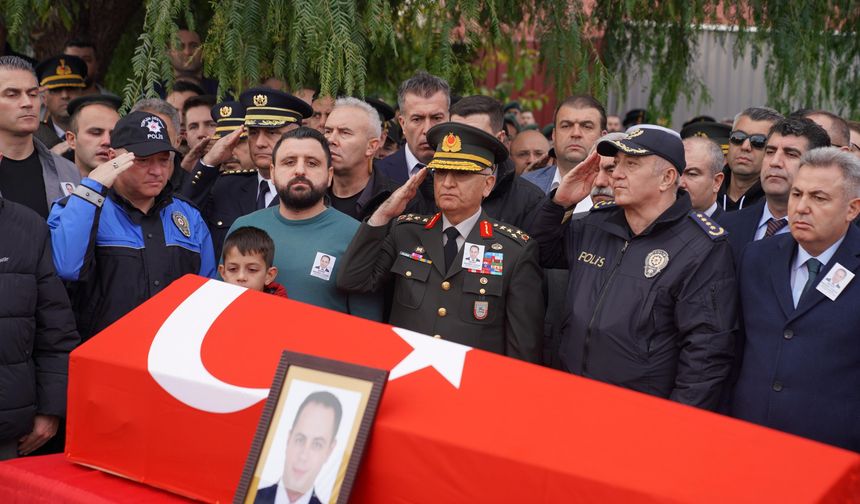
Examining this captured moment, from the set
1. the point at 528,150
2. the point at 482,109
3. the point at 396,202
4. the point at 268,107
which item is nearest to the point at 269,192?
the point at 268,107

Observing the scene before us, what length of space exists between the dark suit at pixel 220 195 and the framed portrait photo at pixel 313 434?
218 centimetres

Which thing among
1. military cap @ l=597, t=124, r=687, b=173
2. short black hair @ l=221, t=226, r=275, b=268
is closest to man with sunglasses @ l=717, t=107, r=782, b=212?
military cap @ l=597, t=124, r=687, b=173

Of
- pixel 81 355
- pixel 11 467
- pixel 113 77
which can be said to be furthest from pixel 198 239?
pixel 113 77

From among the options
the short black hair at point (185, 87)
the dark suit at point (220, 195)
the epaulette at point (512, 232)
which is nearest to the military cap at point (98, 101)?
the dark suit at point (220, 195)

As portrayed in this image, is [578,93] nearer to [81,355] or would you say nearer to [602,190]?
[602,190]

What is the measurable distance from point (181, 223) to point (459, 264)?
49.4 inches

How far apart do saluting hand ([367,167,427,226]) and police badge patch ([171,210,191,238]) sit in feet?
2.79

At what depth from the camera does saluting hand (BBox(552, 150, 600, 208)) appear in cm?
416

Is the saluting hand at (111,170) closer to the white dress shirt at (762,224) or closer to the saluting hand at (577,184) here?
the saluting hand at (577,184)

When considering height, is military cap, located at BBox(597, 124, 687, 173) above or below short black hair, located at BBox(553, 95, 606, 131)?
below

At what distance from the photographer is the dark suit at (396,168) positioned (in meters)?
5.60

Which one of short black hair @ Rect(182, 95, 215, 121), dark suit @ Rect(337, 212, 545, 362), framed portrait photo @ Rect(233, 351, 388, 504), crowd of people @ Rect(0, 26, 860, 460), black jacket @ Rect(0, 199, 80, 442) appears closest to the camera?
framed portrait photo @ Rect(233, 351, 388, 504)

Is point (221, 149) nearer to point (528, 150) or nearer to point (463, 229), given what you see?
point (463, 229)

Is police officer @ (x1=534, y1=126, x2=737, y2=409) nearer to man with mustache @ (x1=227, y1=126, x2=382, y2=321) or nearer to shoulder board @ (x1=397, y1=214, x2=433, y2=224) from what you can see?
shoulder board @ (x1=397, y1=214, x2=433, y2=224)
